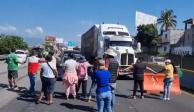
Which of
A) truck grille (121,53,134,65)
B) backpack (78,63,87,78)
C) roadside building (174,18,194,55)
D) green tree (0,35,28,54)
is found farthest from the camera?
green tree (0,35,28,54)

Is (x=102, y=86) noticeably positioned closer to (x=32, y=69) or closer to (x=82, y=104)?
(x=82, y=104)

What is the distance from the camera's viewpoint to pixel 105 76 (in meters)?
9.88

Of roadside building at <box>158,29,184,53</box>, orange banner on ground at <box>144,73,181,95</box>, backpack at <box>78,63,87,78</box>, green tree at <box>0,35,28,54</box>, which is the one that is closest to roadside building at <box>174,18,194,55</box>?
Answer: roadside building at <box>158,29,184,53</box>

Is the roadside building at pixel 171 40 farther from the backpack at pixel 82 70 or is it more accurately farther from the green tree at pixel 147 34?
the backpack at pixel 82 70

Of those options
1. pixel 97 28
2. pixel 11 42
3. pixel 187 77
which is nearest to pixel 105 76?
pixel 187 77

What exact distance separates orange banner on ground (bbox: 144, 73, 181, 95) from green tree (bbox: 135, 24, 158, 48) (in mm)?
89671

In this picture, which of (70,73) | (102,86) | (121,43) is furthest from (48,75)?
(121,43)

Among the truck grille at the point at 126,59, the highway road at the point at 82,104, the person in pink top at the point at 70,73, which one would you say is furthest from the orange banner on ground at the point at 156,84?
the truck grille at the point at 126,59

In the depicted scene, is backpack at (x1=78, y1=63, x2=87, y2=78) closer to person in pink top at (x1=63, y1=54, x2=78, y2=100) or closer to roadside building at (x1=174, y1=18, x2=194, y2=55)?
person in pink top at (x1=63, y1=54, x2=78, y2=100)

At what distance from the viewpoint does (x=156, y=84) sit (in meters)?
19.2

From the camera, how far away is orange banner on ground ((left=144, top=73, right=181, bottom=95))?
19156 mm

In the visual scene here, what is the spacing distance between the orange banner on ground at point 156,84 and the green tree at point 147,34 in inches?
3530

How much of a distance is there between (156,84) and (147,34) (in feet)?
301

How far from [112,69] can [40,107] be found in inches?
95.9
